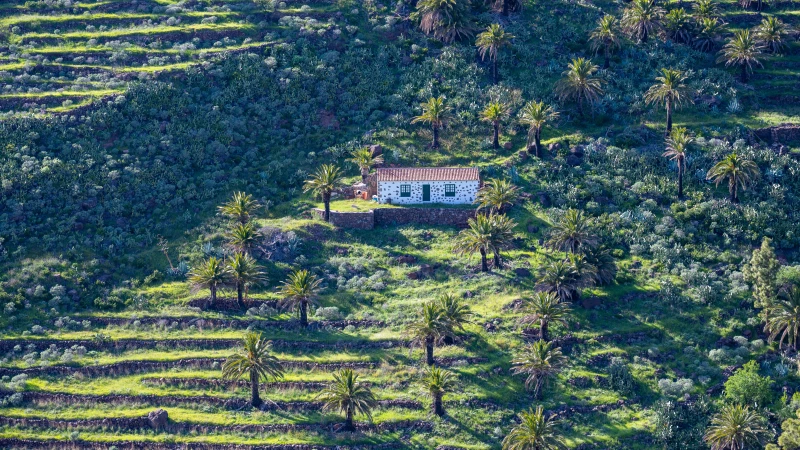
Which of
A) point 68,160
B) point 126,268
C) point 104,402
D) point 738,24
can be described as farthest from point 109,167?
point 738,24

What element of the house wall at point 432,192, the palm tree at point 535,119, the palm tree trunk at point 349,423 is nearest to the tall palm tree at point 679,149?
the palm tree at point 535,119

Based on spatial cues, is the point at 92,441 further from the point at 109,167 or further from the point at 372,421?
the point at 109,167

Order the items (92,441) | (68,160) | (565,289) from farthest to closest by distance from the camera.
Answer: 1. (68,160)
2. (565,289)
3. (92,441)

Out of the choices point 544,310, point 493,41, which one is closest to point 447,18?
point 493,41

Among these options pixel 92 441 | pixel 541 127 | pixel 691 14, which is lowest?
pixel 92 441

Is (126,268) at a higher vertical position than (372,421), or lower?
higher

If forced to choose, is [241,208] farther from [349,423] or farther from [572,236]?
[572,236]

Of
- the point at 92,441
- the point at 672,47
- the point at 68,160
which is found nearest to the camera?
the point at 92,441
